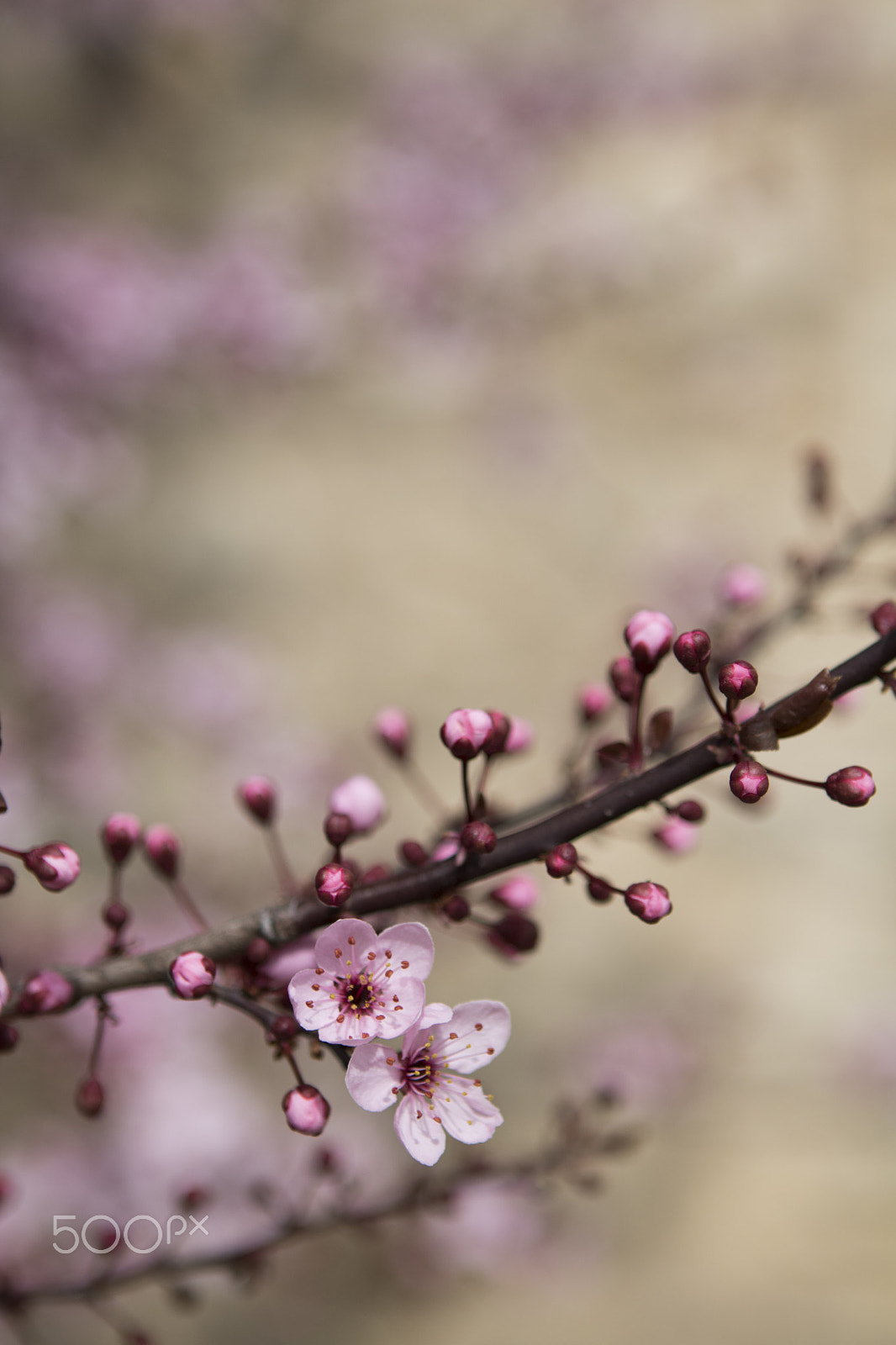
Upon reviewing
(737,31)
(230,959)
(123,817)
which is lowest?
(230,959)

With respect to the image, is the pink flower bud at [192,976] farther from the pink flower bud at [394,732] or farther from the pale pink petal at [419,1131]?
the pink flower bud at [394,732]

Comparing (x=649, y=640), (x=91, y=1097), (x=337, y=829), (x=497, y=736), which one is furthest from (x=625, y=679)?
(x=91, y=1097)

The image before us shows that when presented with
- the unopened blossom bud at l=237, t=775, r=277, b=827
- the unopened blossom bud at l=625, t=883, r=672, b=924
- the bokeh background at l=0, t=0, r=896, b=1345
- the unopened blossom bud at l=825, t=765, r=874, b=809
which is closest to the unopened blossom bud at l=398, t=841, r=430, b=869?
the unopened blossom bud at l=625, t=883, r=672, b=924

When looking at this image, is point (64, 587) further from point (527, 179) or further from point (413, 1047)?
point (527, 179)

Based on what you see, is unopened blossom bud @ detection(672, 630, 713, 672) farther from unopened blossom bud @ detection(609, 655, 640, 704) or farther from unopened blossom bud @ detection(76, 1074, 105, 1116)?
unopened blossom bud @ detection(76, 1074, 105, 1116)

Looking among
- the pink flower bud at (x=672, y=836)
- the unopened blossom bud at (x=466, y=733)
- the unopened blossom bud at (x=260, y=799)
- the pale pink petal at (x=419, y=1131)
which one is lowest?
the pale pink petal at (x=419, y=1131)

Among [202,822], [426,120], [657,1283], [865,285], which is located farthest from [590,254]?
[657,1283]

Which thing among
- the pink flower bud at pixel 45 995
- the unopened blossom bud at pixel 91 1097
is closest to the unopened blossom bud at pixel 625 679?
the pink flower bud at pixel 45 995
